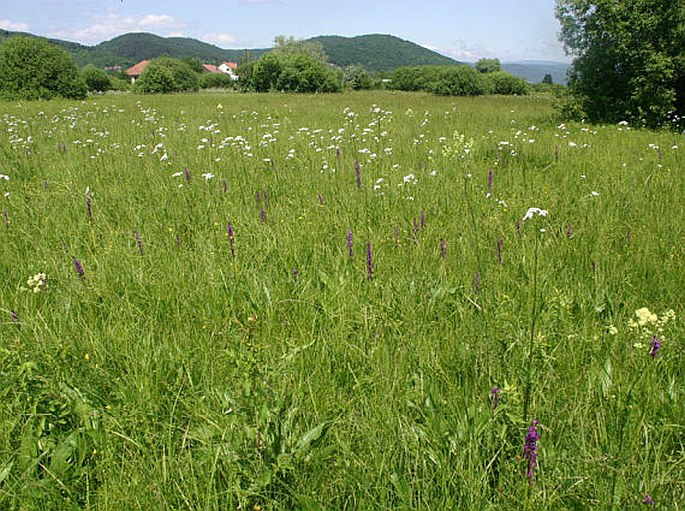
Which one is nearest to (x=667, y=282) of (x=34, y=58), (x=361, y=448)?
(x=361, y=448)

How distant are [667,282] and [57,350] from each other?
3557 millimetres

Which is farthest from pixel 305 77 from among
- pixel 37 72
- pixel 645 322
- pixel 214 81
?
pixel 214 81

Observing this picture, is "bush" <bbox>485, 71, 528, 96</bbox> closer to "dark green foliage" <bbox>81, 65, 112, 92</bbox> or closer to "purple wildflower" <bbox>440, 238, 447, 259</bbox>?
"purple wildflower" <bbox>440, 238, 447, 259</bbox>

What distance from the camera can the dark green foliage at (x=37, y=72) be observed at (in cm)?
2681

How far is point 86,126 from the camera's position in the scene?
10500mm

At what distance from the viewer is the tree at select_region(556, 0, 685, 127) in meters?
10.8

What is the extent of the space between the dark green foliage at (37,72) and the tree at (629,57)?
28.4 metres

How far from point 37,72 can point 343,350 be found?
3407cm

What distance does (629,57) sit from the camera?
37.3 ft

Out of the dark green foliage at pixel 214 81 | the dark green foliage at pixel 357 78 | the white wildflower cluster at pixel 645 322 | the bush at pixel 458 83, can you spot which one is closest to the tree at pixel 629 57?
the white wildflower cluster at pixel 645 322

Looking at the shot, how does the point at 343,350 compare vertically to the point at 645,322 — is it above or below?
below

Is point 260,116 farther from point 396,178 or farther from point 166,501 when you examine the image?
point 166,501

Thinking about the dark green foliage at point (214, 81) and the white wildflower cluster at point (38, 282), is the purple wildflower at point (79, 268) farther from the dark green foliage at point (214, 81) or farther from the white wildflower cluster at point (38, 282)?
the dark green foliage at point (214, 81)

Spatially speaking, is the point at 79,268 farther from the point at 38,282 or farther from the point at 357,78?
the point at 357,78
